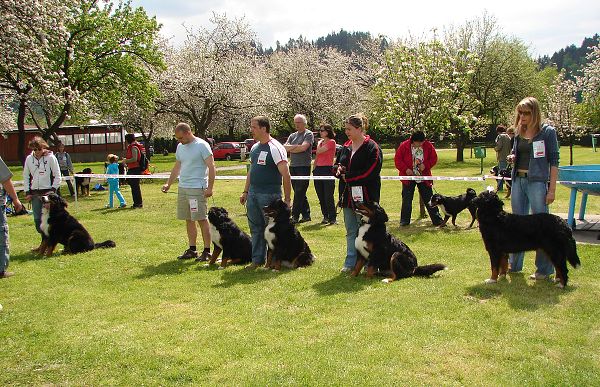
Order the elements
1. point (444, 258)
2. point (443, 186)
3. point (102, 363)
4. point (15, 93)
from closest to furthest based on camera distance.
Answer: point (102, 363), point (444, 258), point (443, 186), point (15, 93)

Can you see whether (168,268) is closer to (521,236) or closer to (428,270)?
(428,270)

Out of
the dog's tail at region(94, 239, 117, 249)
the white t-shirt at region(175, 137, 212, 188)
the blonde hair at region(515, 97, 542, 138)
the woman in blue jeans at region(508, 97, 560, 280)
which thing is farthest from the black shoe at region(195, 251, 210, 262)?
the blonde hair at region(515, 97, 542, 138)

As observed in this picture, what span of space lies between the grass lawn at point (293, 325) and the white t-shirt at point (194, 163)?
117cm

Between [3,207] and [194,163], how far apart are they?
2.43 metres

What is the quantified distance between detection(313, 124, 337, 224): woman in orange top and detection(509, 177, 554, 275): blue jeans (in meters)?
4.24

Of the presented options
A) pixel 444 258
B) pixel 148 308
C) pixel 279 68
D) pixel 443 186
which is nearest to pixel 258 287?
pixel 148 308

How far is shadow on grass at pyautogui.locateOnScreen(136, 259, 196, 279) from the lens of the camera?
6.99m

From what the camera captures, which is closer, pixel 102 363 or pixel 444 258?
pixel 102 363

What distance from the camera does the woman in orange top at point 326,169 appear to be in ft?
32.4

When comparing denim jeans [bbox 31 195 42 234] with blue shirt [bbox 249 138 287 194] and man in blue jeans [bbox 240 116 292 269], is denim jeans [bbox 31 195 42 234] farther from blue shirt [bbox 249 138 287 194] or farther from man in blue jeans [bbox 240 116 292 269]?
blue shirt [bbox 249 138 287 194]

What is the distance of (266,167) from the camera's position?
670 cm

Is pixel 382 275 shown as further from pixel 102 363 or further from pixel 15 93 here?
pixel 15 93

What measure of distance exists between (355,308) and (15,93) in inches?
714

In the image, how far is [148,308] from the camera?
17.8 feet
